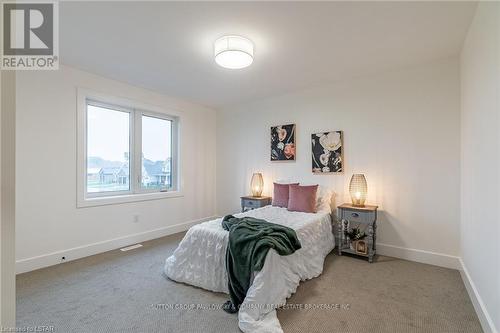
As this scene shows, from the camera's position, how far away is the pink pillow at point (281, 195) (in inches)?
147

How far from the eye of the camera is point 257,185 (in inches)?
169

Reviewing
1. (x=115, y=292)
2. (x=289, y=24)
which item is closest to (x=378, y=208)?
(x=289, y=24)

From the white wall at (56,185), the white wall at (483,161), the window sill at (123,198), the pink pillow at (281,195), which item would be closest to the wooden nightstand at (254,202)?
the pink pillow at (281,195)

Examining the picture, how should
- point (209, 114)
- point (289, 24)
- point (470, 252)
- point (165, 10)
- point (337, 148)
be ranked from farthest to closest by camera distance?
point (209, 114), point (337, 148), point (470, 252), point (289, 24), point (165, 10)

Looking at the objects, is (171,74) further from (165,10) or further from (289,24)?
(289,24)

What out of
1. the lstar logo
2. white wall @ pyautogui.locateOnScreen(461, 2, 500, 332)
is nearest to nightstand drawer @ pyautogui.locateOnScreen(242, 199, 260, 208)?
white wall @ pyautogui.locateOnScreen(461, 2, 500, 332)

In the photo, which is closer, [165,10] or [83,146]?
[165,10]

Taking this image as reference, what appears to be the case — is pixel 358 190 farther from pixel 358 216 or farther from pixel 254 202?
pixel 254 202

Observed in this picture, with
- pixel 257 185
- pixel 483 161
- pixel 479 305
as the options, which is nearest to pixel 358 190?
pixel 483 161

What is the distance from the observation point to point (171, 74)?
3.30 meters

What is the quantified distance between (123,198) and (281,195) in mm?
2392

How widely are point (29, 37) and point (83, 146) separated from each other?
1.35m

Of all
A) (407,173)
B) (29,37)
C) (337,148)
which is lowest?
(407,173)

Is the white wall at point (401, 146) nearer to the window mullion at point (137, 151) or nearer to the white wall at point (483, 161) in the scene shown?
the white wall at point (483, 161)
